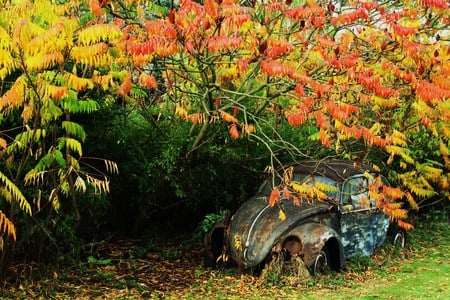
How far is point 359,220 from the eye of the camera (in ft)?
31.9

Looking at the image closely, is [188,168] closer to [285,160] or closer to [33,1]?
[285,160]

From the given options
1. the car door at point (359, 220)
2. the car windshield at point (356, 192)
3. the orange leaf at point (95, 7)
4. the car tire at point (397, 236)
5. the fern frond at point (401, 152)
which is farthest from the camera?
the car tire at point (397, 236)

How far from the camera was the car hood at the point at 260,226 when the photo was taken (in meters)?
8.58

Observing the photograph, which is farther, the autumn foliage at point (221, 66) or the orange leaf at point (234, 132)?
the orange leaf at point (234, 132)

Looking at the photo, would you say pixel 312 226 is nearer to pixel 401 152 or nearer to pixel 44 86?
pixel 401 152

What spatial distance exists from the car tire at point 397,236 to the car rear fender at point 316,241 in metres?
2.13

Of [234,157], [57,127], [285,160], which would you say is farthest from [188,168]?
[57,127]

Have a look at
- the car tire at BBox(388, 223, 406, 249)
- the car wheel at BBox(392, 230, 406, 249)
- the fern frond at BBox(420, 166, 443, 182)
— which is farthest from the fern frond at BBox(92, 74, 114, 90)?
the fern frond at BBox(420, 166, 443, 182)

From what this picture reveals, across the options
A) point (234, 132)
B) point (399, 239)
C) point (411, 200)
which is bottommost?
point (399, 239)

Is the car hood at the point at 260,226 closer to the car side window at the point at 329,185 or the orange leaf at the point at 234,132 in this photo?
the car side window at the point at 329,185

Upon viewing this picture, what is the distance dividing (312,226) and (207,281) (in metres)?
1.76

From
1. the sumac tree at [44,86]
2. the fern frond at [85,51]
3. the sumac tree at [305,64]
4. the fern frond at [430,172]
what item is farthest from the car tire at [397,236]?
the fern frond at [85,51]

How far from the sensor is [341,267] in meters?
8.90

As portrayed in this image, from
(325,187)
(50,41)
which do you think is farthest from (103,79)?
(325,187)
